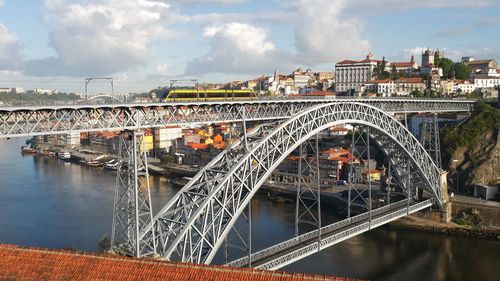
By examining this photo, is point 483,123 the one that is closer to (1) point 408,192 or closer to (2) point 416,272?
(1) point 408,192

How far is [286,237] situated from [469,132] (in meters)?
16.6

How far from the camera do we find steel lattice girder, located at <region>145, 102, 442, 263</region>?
13719 millimetres

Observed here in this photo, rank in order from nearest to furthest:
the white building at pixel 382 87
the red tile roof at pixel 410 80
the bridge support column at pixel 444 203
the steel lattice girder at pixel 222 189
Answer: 1. the steel lattice girder at pixel 222 189
2. the bridge support column at pixel 444 203
3. the red tile roof at pixel 410 80
4. the white building at pixel 382 87

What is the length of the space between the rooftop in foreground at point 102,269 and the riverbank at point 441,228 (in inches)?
832

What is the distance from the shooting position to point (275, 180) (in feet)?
134

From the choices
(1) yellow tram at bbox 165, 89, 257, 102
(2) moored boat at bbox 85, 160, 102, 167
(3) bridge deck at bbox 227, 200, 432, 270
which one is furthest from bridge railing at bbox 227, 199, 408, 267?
(2) moored boat at bbox 85, 160, 102, 167

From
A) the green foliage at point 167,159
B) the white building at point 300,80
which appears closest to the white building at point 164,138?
the green foliage at point 167,159

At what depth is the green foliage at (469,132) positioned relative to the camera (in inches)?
1372

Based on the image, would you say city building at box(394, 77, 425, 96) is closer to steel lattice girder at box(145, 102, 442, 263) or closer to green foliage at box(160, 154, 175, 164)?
green foliage at box(160, 154, 175, 164)

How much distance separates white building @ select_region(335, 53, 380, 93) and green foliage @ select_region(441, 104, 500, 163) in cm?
3350

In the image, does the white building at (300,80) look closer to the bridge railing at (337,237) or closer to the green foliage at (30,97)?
the bridge railing at (337,237)

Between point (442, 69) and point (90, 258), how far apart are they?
67.2 metres

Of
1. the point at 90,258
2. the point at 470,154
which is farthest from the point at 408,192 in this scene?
the point at 90,258

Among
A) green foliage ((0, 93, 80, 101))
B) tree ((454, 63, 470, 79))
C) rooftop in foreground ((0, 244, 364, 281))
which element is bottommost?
rooftop in foreground ((0, 244, 364, 281))
